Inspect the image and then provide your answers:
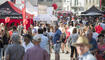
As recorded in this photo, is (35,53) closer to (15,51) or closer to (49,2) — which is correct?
(15,51)

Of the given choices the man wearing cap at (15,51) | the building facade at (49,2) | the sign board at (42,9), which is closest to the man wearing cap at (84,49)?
the man wearing cap at (15,51)

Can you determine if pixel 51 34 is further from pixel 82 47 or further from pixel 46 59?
pixel 82 47

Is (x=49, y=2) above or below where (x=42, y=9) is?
below

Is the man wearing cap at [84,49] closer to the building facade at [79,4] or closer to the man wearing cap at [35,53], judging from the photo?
the man wearing cap at [35,53]

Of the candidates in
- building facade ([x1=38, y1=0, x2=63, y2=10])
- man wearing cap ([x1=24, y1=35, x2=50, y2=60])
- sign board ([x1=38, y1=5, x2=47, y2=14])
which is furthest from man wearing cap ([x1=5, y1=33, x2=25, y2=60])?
building facade ([x1=38, y1=0, x2=63, y2=10])

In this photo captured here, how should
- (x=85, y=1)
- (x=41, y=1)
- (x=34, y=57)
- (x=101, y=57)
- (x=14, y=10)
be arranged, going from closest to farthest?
(x=34, y=57)
(x=101, y=57)
(x=14, y=10)
(x=85, y=1)
(x=41, y=1)

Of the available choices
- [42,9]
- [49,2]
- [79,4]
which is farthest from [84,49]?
[49,2]

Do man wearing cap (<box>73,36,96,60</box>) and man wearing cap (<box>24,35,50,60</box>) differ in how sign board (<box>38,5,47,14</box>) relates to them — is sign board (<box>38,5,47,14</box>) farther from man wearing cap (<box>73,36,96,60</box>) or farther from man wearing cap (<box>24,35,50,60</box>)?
man wearing cap (<box>73,36,96,60</box>)

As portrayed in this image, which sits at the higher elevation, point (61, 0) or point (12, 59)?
point (12, 59)

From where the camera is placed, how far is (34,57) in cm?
749

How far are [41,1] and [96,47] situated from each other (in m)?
93.2

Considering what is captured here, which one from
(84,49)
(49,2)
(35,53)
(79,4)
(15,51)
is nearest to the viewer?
(84,49)

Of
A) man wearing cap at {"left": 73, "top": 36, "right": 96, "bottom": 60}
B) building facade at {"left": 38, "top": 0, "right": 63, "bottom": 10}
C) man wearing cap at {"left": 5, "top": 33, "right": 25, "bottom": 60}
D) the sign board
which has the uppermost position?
man wearing cap at {"left": 73, "top": 36, "right": 96, "bottom": 60}

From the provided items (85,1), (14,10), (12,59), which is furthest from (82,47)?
(85,1)
